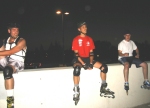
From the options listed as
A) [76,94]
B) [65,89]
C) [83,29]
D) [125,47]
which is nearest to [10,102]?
[65,89]

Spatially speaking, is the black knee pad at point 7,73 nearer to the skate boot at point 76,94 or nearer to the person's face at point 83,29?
the skate boot at point 76,94

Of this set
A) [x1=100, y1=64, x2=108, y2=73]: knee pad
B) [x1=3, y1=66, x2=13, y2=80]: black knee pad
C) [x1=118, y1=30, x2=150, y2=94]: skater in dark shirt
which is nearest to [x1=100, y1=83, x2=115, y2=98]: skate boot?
[x1=100, y1=64, x2=108, y2=73]: knee pad

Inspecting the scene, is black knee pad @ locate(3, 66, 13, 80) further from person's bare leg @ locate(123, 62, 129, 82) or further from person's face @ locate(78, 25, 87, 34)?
person's bare leg @ locate(123, 62, 129, 82)

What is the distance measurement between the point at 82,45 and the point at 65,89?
1.18 m

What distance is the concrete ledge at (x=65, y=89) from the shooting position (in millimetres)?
4234

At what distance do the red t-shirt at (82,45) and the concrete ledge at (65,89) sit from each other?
495mm

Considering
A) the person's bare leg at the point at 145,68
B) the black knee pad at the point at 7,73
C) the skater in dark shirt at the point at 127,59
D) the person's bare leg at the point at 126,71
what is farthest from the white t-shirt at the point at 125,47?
the black knee pad at the point at 7,73

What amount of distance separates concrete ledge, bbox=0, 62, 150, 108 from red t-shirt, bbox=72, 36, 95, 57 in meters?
0.49

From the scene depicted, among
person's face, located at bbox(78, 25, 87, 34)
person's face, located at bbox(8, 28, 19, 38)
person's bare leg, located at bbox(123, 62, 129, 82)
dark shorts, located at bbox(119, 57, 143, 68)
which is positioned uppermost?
person's face, located at bbox(78, 25, 87, 34)

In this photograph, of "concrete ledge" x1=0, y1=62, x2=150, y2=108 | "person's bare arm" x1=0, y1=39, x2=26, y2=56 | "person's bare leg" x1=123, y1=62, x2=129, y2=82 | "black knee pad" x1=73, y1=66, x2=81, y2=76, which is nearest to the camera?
"person's bare arm" x1=0, y1=39, x2=26, y2=56

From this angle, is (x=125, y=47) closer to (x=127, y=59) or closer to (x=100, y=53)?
(x=127, y=59)

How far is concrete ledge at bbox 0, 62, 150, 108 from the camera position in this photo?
4.23 meters

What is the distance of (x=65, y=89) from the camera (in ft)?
15.6

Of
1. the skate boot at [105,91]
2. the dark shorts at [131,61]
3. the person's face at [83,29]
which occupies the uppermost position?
the person's face at [83,29]
